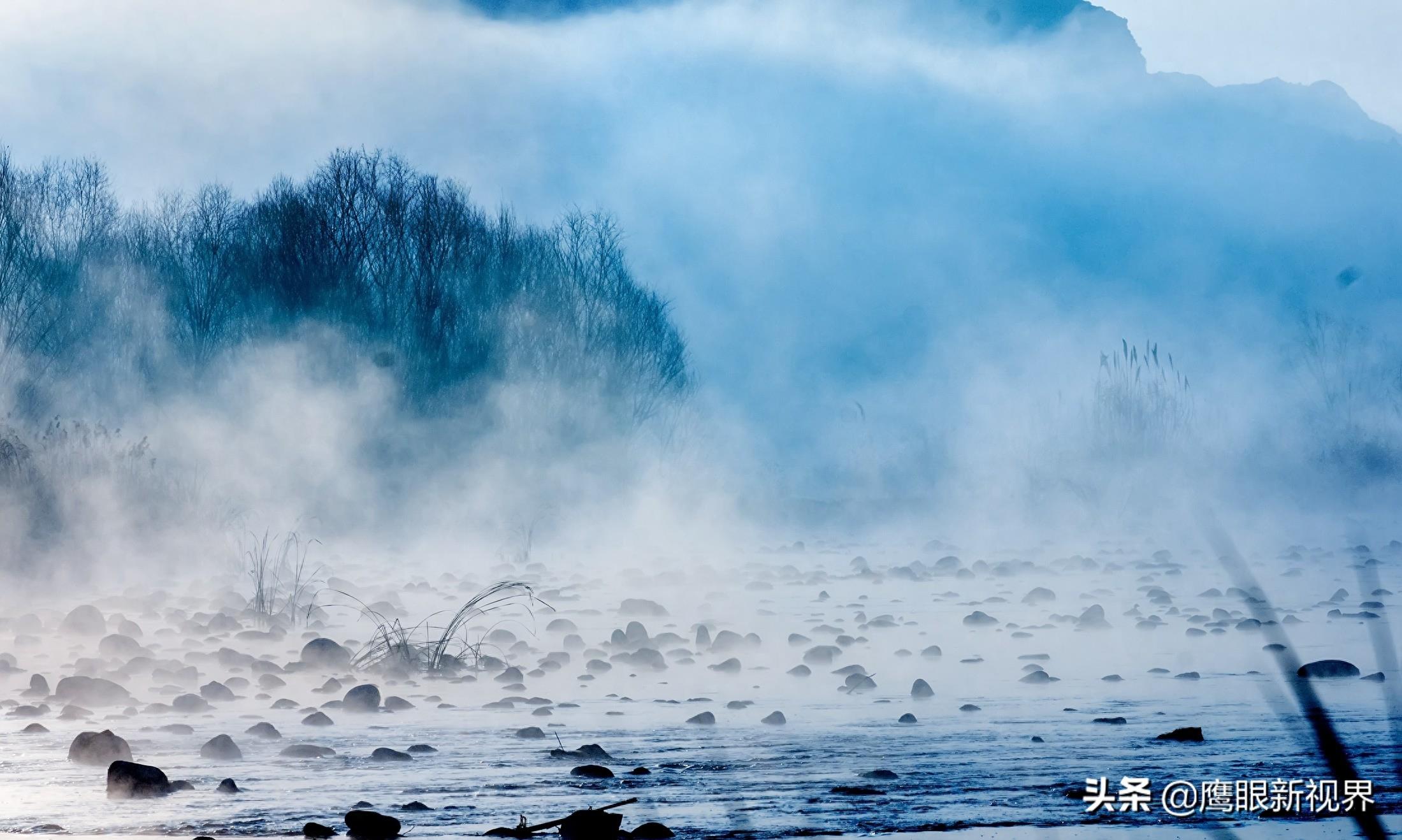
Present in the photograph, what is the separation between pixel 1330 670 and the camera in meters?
7.41

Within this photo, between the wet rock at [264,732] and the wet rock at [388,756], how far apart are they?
2.42ft

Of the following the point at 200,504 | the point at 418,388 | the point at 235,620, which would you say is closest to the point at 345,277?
the point at 418,388

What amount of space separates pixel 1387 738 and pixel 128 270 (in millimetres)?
28178

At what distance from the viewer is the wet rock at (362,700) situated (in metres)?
6.88

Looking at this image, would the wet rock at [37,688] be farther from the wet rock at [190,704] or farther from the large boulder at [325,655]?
the large boulder at [325,655]

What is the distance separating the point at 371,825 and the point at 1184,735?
11.1 ft

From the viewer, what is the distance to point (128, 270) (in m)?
29.0

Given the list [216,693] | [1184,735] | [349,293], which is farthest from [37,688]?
[349,293]

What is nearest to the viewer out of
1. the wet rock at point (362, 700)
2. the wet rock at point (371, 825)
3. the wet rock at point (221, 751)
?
the wet rock at point (371, 825)

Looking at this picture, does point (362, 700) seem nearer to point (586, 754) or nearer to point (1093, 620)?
point (586, 754)

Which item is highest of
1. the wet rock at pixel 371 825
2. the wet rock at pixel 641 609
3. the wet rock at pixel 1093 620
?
the wet rock at pixel 641 609

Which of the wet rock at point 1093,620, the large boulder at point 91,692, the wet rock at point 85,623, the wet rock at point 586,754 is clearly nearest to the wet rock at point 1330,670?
the wet rock at point 1093,620

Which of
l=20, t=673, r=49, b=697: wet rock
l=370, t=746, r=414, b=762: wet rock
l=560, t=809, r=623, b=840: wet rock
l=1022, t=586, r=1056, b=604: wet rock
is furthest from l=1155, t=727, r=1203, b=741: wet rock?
l=1022, t=586, r=1056, b=604: wet rock

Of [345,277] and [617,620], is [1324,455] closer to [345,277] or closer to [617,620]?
[617,620]
